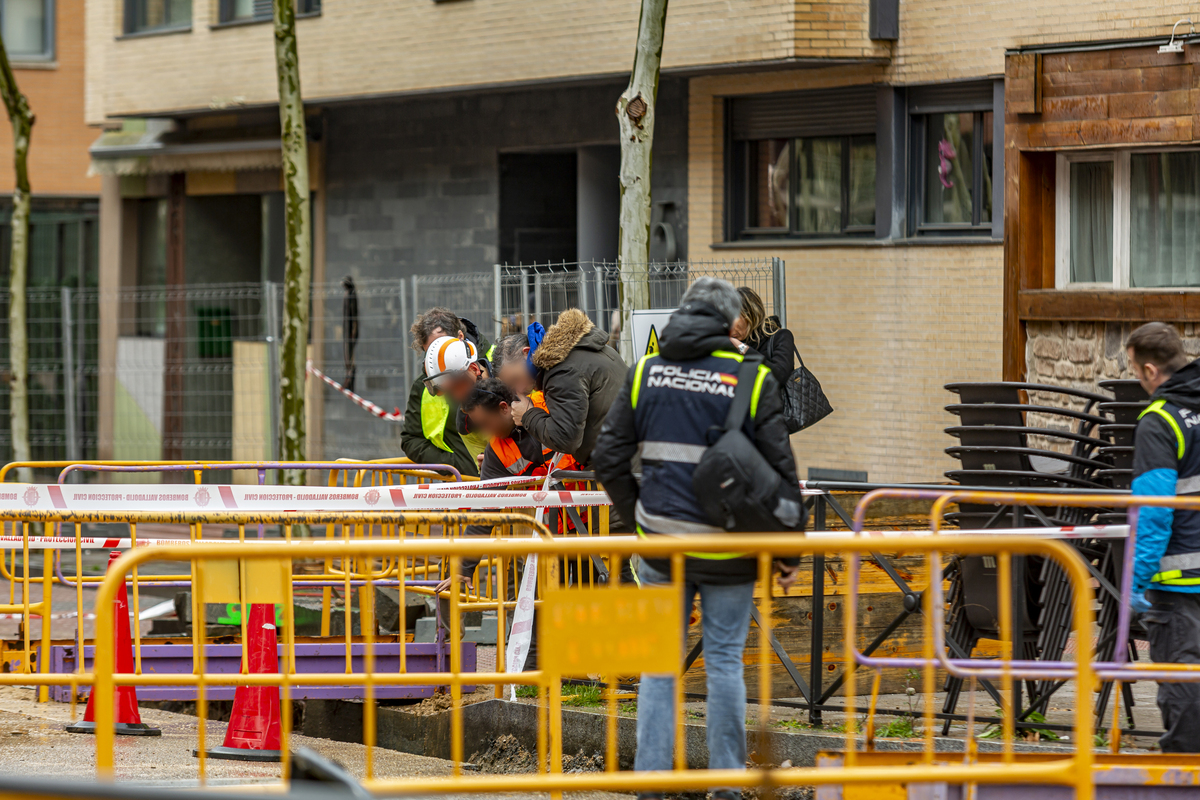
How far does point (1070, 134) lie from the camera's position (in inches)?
529

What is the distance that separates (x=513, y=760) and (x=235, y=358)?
13700mm

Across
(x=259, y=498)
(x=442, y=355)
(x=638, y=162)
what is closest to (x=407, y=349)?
(x=638, y=162)

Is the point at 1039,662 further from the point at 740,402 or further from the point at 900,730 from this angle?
the point at 740,402

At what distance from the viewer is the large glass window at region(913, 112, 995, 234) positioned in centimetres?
1466

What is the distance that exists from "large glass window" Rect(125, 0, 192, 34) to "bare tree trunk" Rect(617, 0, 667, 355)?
37.1 feet

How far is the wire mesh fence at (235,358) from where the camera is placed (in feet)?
53.6

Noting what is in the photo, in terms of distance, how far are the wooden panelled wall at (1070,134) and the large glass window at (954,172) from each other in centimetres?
65

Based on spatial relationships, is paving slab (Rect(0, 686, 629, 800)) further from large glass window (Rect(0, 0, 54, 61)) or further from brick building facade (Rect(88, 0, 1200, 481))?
large glass window (Rect(0, 0, 54, 61))

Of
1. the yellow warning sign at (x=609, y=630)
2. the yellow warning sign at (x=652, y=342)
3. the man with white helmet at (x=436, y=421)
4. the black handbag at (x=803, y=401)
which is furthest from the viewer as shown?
the black handbag at (x=803, y=401)

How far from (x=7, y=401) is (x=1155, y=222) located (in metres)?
16.7

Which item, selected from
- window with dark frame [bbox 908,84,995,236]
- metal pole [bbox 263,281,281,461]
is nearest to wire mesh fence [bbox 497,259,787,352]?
window with dark frame [bbox 908,84,995,236]

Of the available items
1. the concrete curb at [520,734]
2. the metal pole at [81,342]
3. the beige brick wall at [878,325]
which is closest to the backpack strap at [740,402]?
the concrete curb at [520,734]

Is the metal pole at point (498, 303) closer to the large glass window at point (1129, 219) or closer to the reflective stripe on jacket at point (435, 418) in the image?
the reflective stripe on jacket at point (435, 418)

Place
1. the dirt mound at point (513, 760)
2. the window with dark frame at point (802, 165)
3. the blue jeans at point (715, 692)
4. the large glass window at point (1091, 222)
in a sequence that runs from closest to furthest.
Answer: the blue jeans at point (715, 692) < the dirt mound at point (513, 760) < the large glass window at point (1091, 222) < the window with dark frame at point (802, 165)
